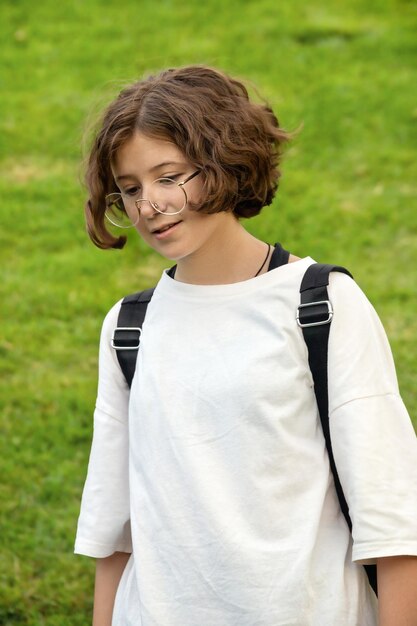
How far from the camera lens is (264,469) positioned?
190 cm

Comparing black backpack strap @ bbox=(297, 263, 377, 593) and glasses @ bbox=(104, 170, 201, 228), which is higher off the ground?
glasses @ bbox=(104, 170, 201, 228)

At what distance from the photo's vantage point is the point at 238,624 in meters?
→ 1.87

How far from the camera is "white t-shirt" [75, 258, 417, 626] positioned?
6.05 ft

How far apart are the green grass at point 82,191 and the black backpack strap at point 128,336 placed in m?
0.54

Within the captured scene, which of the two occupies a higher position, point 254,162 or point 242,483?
point 254,162

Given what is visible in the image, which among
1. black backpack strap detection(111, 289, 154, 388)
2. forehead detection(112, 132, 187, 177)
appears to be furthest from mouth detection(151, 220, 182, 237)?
black backpack strap detection(111, 289, 154, 388)

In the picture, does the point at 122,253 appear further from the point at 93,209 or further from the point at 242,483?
the point at 242,483

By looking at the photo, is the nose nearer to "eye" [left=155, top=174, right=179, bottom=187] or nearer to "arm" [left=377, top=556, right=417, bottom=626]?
"eye" [left=155, top=174, right=179, bottom=187]

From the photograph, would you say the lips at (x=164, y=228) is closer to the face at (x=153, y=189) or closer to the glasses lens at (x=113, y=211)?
the face at (x=153, y=189)

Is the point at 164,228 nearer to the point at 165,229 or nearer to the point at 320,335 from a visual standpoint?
the point at 165,229

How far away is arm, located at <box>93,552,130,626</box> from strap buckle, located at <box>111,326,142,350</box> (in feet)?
A: 1.54

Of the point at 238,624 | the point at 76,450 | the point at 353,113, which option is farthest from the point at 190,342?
the point at 353,113

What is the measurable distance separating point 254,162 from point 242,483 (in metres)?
0.69

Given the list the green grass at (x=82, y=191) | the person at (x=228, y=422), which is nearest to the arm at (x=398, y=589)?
the person at (x=228, y=422)
